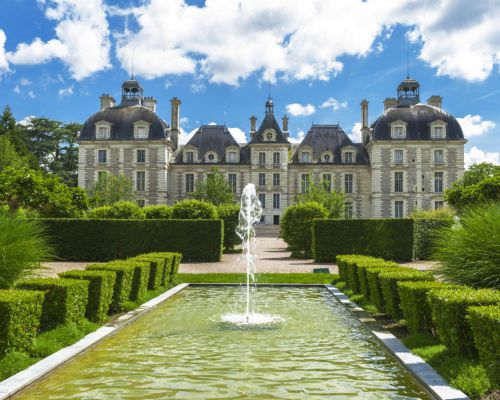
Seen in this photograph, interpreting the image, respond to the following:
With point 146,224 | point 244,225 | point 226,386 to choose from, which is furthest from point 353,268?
point 244,225

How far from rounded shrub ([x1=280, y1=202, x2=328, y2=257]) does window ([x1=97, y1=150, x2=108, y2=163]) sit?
26.5 metres

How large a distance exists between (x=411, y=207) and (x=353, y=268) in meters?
35.2

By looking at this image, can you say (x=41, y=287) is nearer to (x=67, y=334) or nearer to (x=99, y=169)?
(x=67, y=334)

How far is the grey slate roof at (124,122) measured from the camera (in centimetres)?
4469

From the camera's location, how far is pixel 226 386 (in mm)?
4656

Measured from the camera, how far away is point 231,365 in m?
5.38

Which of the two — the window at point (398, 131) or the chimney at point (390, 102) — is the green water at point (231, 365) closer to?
the window at point (398, 131)

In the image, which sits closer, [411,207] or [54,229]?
[54,229]

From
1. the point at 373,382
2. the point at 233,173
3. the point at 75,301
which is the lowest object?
the point at 373,382

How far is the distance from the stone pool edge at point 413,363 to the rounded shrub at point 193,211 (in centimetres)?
1551

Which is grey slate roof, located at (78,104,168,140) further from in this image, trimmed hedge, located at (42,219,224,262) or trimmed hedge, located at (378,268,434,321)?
trimmed hedge, located at (378,268,434,321)

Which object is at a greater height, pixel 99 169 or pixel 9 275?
pixel 99 169

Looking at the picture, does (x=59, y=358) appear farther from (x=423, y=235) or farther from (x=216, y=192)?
(x=216, y=192)

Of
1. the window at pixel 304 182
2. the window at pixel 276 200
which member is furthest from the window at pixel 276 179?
the window at pixel 304 182
